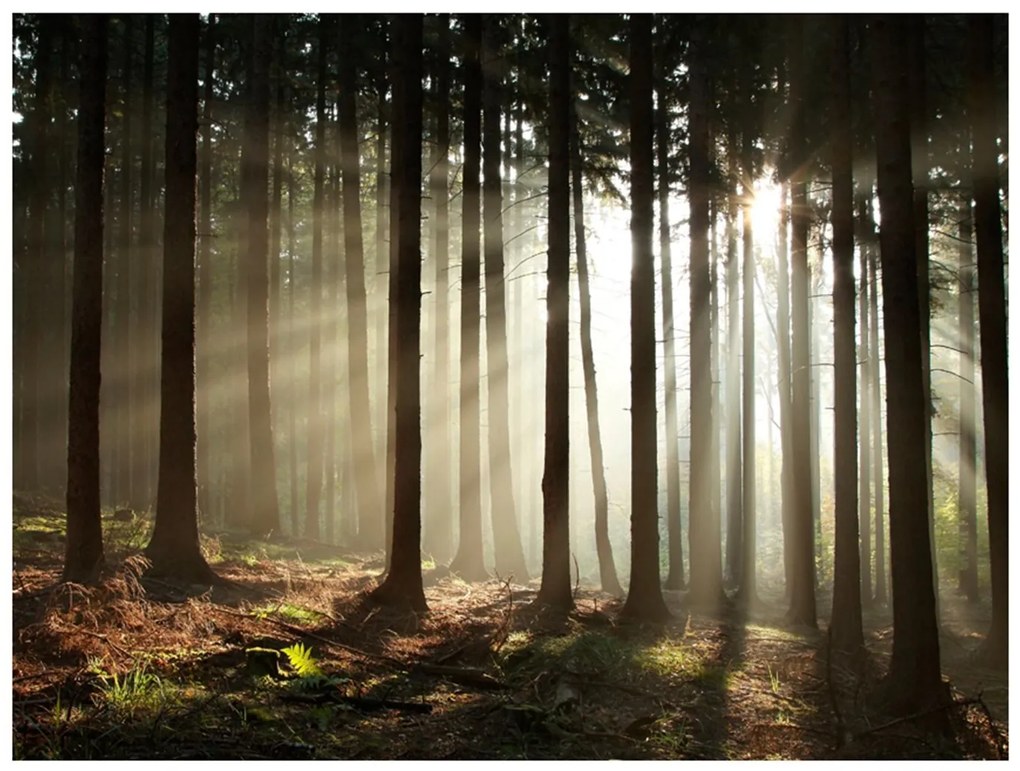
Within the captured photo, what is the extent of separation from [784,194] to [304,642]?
44.0 feet

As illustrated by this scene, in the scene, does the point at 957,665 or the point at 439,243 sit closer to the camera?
the point at 957,665

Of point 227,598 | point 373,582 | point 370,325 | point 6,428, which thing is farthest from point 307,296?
point 6,428

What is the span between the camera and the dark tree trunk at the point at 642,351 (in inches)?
473

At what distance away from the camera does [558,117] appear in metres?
12.2

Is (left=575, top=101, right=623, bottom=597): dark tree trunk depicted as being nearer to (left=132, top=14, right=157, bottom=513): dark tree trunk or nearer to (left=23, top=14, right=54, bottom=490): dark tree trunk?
(left=132, top=14, right=157, bottom=513): dark tree trunk

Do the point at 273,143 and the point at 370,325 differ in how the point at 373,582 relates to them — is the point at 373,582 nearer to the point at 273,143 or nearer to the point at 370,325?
the point at 273,143

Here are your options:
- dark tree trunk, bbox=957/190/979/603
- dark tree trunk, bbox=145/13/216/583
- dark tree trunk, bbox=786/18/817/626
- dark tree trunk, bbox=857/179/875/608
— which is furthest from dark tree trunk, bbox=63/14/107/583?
dark tree trunk, bbox=857/179/875/608

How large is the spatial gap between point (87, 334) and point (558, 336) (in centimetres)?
643

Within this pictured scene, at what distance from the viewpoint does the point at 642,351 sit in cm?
1215

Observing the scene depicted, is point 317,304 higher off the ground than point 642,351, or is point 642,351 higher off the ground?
point 317,304

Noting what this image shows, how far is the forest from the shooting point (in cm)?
728

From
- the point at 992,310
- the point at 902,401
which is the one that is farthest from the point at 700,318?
the point at 902,401

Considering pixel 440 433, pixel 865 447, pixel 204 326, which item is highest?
pixel 204 326

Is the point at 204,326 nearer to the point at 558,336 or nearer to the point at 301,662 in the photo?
the point at 558,336
